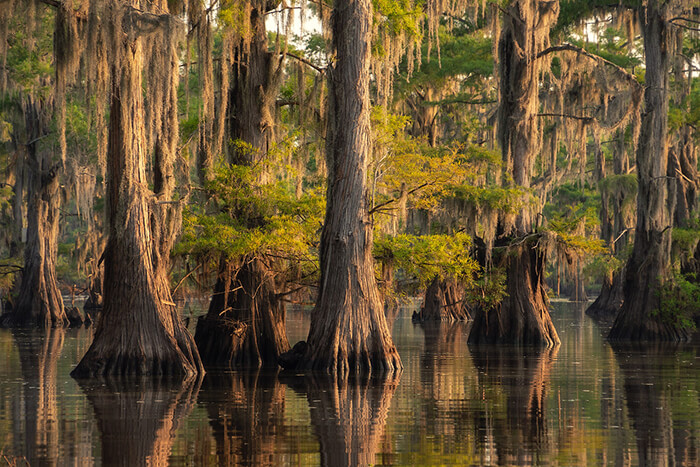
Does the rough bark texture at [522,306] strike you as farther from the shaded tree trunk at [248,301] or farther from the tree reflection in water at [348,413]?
the tree reflection in water at [348,413]

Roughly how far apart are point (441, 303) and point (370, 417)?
33.5 meters

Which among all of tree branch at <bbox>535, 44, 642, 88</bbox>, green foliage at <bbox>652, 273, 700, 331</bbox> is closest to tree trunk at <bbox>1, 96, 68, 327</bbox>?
tree branch at <bbox>535, 44, 642, 88</bbox>

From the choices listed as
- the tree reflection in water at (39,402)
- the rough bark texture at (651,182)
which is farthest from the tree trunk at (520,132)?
the tree reflection in water at (39,402)

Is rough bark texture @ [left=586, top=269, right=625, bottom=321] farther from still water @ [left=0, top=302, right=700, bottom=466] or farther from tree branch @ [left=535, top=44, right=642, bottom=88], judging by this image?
still water @ [left=0, top=302, right=700, bottom=466]

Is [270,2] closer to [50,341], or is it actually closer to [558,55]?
[50,341]

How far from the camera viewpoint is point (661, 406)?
565 inches

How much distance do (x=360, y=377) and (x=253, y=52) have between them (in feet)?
28.4

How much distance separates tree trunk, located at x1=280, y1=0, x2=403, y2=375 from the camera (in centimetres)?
1933

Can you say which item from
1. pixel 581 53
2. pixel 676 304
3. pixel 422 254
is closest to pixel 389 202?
pixel 422 254

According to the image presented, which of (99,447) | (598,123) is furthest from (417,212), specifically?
(99,447)

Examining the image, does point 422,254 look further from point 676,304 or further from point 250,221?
point 676,304

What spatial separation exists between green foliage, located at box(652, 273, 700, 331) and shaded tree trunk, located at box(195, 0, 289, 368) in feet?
40.6

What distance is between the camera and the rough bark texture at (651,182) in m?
A: 30.6

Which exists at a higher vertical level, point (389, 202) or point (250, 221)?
point (389, 202)
